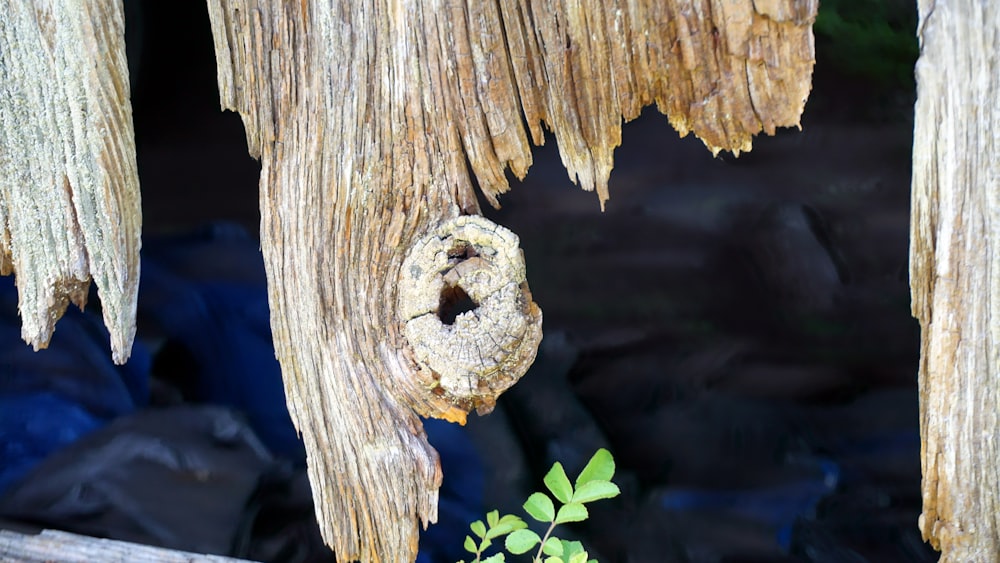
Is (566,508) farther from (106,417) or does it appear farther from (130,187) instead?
(106,417)

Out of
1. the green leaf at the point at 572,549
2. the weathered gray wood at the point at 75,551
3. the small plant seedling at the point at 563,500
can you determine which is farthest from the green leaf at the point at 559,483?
the weathered gray wood at the point at 75,551

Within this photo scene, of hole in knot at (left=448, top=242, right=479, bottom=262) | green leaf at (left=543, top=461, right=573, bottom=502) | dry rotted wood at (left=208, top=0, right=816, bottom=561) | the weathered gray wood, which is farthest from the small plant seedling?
the weathered gray wood

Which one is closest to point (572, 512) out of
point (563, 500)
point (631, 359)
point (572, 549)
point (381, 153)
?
point (563, 500)

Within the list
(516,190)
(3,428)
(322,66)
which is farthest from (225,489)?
(322,66)

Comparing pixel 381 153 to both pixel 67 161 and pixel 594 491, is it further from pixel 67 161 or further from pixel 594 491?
pixel 594 491

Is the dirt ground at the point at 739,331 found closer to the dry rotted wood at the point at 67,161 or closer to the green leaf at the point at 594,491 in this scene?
the green leaf at the point at 594,491

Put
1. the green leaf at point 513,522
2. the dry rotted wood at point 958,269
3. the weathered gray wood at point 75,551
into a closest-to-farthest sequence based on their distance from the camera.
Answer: the dry rotted wood at point 958,269 → the green leaf at point 513,522 → the weathered gray wood at point 75,551
